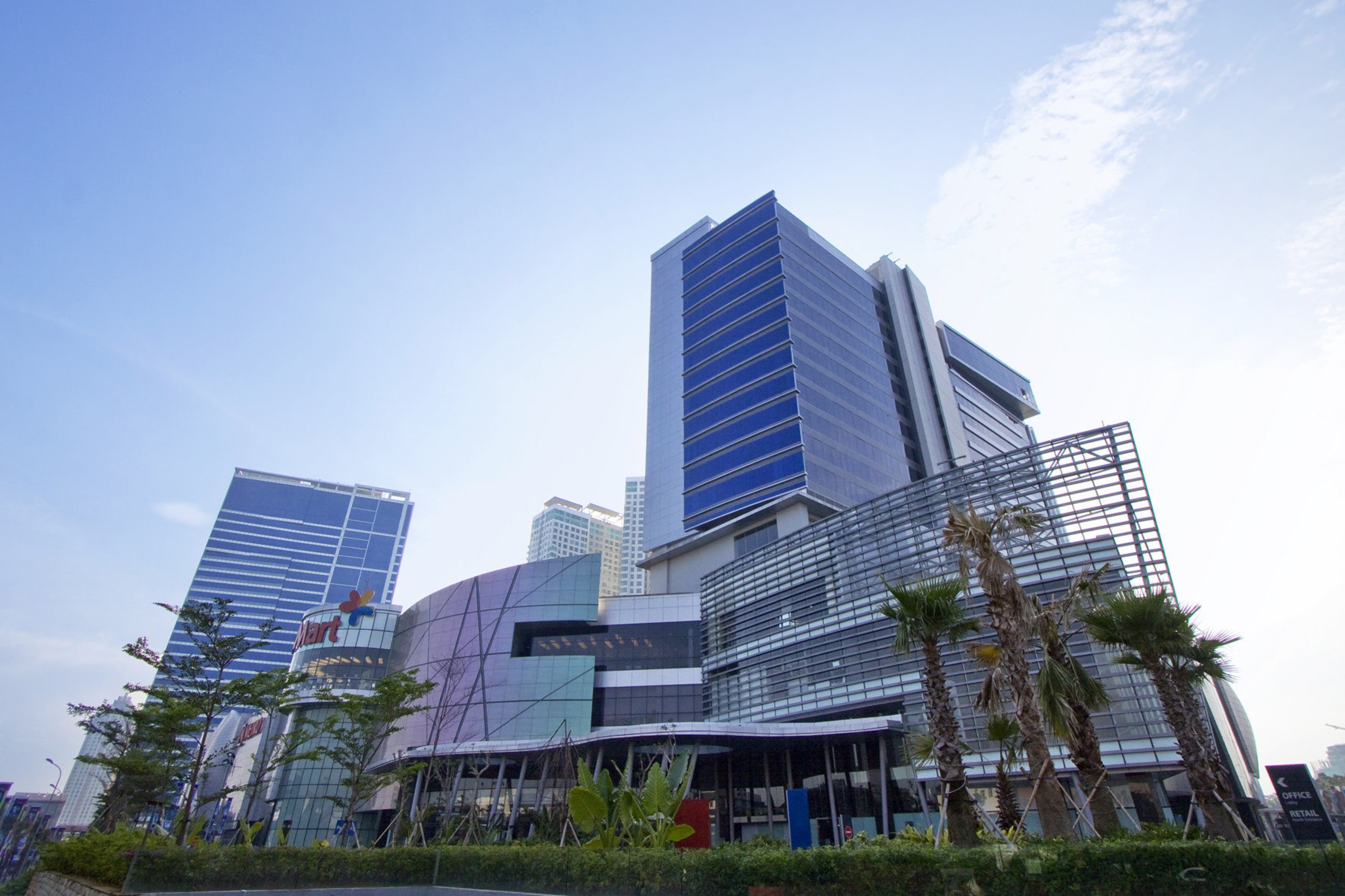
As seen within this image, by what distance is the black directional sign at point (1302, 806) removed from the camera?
14703mm

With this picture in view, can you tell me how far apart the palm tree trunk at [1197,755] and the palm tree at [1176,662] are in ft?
0.04

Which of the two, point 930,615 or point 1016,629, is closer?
point 1016,629

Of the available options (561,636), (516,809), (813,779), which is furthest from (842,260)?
(516,809)

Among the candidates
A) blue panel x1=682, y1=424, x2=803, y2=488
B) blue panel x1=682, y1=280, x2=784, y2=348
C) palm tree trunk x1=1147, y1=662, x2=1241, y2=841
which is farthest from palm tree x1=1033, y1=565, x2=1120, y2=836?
blue panel x1=682, y1=280, x2=784, y2=348

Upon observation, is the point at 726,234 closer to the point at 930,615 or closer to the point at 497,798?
the point at 497,798

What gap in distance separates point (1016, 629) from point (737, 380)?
5952cm

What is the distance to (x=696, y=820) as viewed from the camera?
23297 millimetres

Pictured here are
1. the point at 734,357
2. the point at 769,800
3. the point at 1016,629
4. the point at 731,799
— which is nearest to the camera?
the point at 1016,629

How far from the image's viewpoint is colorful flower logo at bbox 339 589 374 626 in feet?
217

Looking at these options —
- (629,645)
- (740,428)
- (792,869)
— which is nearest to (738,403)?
(740,428)

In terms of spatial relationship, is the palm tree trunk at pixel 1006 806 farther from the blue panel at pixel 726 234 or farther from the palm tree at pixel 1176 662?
the blue panel at pixel 726 234

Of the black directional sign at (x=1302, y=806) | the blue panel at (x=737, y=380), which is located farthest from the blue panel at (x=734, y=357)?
the black directional sign at (x=1302, y=806)

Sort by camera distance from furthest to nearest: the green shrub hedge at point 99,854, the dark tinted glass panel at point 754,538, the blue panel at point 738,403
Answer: the blue panel at point 738,403 < the dark tinted glass panel at point 754,538 < the green shrub hedge at point 99,854

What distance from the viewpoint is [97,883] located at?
21.7 meters
